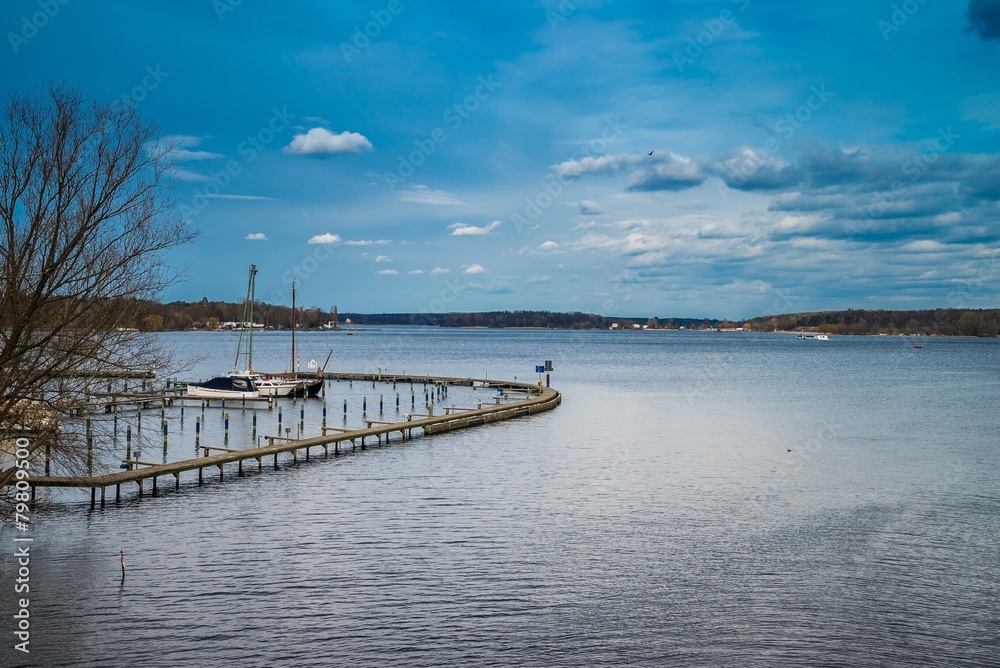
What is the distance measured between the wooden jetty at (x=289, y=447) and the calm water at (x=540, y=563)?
0.97m

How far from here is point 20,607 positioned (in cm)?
1706

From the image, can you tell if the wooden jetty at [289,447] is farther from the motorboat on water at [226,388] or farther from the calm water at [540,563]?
the motorboat on water at [226,388]

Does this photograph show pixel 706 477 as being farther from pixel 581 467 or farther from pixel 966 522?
pixel 966 522

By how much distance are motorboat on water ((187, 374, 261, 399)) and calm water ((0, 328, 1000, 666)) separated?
1107 inches

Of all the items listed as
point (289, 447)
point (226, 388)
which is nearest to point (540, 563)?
point (289, 447)

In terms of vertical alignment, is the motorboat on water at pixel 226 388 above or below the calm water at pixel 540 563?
above

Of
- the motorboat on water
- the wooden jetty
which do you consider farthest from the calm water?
the motorboat on water

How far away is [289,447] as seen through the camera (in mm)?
A: 35438

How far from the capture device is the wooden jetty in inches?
1047

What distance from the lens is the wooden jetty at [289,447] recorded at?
26.6 m

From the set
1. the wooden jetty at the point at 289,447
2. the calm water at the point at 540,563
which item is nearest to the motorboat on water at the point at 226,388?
the wooden jetty at the point at 289,447

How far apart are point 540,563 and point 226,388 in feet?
161

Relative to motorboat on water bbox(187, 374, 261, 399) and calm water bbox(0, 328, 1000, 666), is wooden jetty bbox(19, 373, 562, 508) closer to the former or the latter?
calm water bbox(0, 328, 1000, 666)

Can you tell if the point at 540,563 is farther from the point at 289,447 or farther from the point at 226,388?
the point at 226,388
